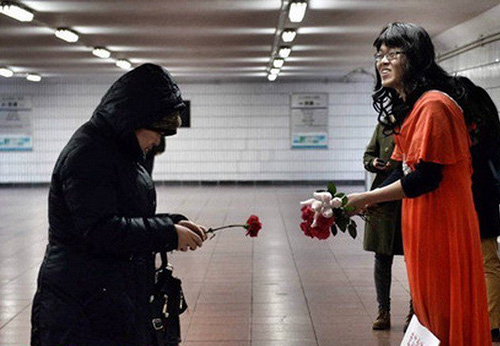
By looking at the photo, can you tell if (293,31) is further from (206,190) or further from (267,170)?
(267,170)

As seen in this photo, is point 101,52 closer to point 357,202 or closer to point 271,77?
point 271,77

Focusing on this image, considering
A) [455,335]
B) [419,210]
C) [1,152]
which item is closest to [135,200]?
[419,210]

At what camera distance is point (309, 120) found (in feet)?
67.2

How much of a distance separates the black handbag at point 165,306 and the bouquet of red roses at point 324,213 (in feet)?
2.07

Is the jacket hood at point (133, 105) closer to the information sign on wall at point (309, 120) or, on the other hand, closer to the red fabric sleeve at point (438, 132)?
the red fabric sleeve at point (438, 132)

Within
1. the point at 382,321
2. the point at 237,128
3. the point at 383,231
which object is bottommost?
the point at 382,321

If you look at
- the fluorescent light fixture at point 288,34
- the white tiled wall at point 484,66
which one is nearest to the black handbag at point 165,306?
the white tiled wall at point 484,66

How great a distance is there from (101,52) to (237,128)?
7909 millimetres

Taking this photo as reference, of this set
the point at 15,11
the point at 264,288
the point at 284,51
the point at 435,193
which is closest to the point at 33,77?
the point at 284,51

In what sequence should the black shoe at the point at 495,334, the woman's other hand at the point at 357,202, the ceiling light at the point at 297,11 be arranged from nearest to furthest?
the woman's other hand at the point at 357,202, the black shoe at the point at 495,334, the ceiling light at the point at 297,11

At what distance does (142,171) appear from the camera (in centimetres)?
263

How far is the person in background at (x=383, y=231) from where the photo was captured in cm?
501

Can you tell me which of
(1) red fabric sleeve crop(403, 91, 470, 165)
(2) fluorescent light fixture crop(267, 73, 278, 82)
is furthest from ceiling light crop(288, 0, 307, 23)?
(2) fluorescent light fixture crop(267, 73, 278, 82)

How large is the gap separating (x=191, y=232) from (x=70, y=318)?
49 cm
